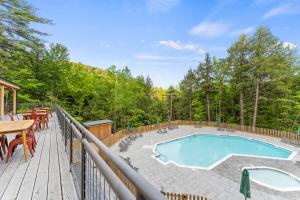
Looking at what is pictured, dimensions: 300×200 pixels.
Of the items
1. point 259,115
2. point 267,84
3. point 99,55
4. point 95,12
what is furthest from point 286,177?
point 99,55

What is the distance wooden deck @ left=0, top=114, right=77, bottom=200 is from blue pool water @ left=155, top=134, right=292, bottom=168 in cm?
789

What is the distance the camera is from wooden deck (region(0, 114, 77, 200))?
2488 millimetres

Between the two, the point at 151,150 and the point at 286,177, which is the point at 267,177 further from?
the point at 151,150

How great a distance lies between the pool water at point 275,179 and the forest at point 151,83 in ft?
37.6

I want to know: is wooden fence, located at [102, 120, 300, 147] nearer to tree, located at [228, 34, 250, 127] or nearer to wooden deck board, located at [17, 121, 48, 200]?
tree, located at [228, 34, 250, 127]

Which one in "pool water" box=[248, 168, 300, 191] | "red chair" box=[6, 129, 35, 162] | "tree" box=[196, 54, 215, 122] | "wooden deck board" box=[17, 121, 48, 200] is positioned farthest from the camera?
"tree" box=[196, 54, 215, 122]

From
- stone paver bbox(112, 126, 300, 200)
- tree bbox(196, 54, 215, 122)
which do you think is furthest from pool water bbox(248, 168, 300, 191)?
tree bbox(196, 54, 215, 122)

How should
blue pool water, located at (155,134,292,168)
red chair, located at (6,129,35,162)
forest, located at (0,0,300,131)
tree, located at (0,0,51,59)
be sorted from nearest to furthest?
red chair, located at (6,129,35,162), blue pool water, located at (155,134,292,168), tree, located at (0,0,51,59), forest, located at (0,0,300,131)

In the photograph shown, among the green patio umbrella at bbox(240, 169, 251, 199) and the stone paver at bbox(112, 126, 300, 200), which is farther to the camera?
the stone paver at bbox(112, 126, 300, 200)

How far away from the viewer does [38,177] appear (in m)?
3.00

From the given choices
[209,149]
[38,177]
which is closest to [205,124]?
[209,149]

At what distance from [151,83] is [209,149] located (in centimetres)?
1842

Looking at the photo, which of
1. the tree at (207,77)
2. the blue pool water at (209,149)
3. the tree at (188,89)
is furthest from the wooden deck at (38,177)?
the tree at (188,89)

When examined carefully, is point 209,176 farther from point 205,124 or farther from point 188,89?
point 188,89
